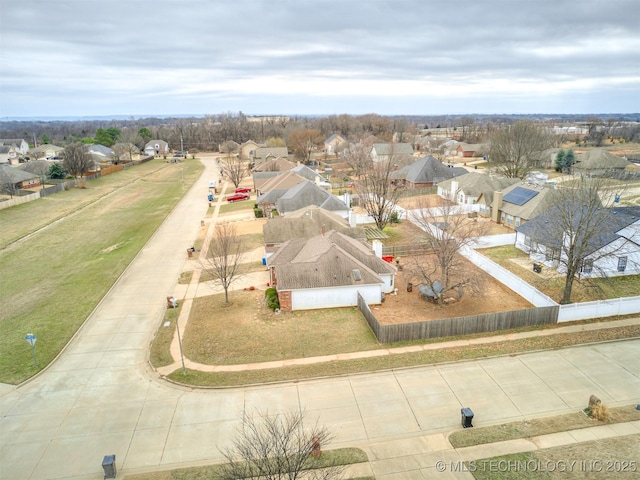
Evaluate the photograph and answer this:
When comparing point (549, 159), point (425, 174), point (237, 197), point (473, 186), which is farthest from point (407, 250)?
point (549, 159)

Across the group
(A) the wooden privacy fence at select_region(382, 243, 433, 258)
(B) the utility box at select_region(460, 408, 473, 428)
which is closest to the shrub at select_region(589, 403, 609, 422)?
(B) the utility box at select_region(460, 408, 473, 428)

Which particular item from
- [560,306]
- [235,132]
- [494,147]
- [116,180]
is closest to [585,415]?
[560,306]

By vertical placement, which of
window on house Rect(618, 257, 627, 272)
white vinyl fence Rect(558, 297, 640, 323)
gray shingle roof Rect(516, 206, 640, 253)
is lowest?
white vinyl fence Rect(558, 297, 640, 323)

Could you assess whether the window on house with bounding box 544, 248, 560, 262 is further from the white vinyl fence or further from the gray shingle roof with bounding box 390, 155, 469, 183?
the gray shingle roof with bounding box 390, 155, 469, 183

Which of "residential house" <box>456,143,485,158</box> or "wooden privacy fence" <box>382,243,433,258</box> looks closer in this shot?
"wooden privacy fence" <box>382,243,433,258</box>

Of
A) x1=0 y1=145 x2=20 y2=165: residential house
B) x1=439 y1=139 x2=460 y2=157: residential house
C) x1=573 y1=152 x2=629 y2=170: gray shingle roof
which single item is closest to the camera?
x1=573 y1=152 x2=629 y2=170: gray shingle roof

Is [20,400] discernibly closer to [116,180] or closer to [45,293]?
[45,293]
